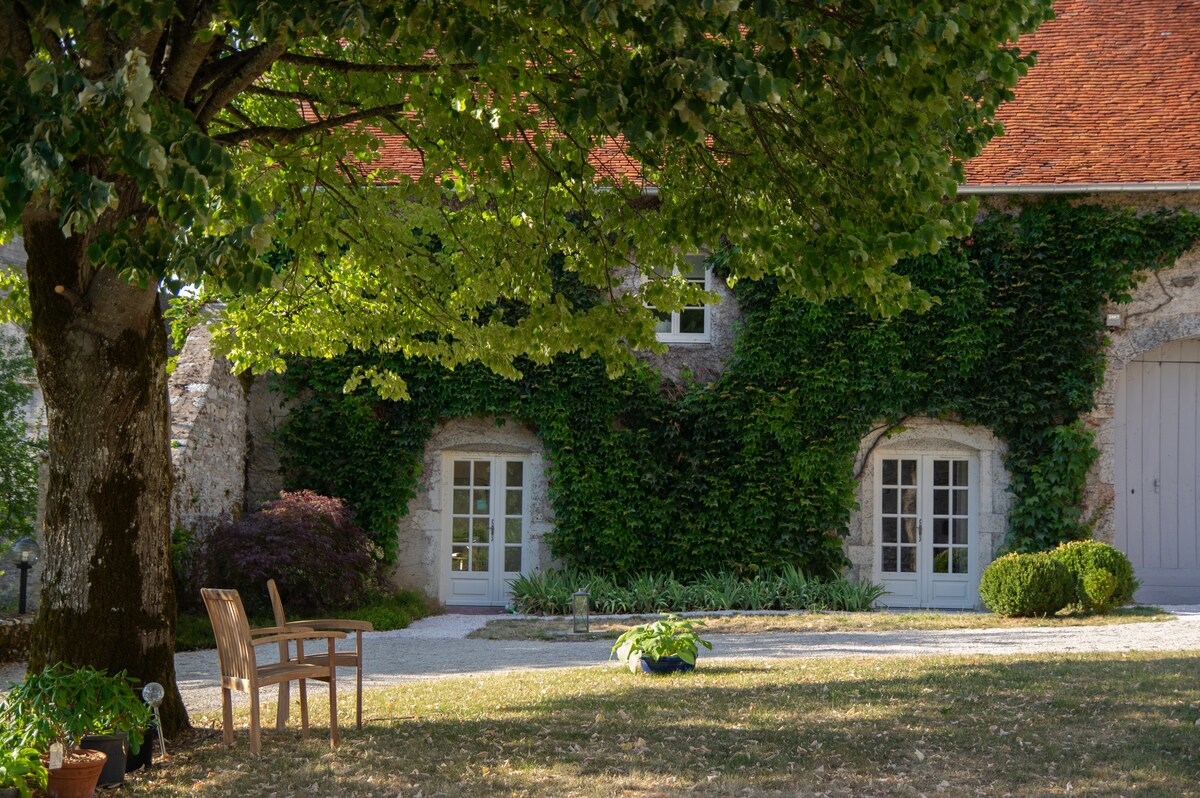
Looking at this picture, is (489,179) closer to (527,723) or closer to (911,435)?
(527,723)

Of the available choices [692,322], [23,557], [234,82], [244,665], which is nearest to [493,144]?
[234,82]

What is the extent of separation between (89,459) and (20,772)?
171cm

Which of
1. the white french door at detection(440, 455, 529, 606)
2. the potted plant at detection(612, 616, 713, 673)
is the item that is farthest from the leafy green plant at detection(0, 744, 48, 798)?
the white french door at detection(440, 455, 529, 606)

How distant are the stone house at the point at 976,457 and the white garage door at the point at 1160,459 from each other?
2 cm

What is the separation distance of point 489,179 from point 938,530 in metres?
8.27

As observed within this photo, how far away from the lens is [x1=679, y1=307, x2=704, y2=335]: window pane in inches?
545

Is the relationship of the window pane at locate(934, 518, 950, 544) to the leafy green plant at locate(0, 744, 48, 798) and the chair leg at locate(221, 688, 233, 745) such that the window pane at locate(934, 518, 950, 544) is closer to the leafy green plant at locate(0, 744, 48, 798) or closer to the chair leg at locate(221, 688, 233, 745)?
the chair leg at locate(221, 688, 233, 745)

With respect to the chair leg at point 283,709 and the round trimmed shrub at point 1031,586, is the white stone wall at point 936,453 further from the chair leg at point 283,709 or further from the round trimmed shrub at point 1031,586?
the chair leg at point 283,709

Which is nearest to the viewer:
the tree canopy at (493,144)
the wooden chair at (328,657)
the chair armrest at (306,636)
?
the tree canopy at (493,144)

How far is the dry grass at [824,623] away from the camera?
10.8 m

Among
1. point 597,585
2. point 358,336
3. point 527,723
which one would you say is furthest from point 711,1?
point 597,585

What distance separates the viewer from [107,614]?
545 centimetres

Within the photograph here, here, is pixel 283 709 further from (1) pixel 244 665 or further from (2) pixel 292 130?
(2) pixel 292 130

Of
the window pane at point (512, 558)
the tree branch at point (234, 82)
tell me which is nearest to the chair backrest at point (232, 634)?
the tree branch at point (234, 82)
